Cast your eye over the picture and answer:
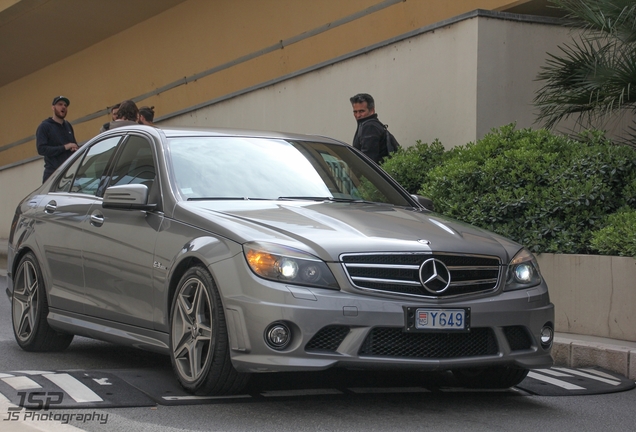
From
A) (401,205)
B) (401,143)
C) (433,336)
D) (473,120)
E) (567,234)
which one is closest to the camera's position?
(433,336)

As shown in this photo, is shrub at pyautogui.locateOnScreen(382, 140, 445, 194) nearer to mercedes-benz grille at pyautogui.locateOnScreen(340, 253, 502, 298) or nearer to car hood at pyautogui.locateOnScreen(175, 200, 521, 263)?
car hood at pyautogui.locateOnScreen(175, 200, 521, 263)

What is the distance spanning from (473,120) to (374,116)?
1.10 metres

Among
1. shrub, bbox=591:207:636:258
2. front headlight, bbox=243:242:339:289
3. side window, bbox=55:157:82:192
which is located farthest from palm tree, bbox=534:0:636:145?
front headlight, bbox=243:242:339:289

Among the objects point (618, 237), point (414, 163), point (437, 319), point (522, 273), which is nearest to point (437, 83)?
point (414, 163)

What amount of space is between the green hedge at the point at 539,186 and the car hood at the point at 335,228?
2700mm

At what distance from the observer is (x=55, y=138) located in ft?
43.6

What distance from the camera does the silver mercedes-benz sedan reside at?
532 cm

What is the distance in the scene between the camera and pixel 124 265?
643 cm

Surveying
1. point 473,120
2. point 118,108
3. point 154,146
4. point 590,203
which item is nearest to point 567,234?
point 590,203

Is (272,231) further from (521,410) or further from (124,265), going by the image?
(521,410)

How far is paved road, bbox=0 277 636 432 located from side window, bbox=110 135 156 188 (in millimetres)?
1227

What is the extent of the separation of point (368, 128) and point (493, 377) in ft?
18.9

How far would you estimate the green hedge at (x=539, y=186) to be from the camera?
8992 millimetres

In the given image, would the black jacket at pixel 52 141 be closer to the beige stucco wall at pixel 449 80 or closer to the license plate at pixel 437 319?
the beige stucco wall at pixel 449 80
